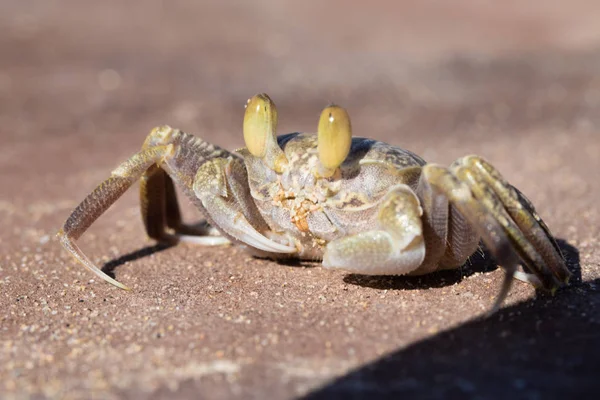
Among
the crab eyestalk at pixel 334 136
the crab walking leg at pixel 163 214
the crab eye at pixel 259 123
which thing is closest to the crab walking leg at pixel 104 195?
the crab walking leg at pixel 163 214

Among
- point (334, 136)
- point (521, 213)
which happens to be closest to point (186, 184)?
point (334, 136)

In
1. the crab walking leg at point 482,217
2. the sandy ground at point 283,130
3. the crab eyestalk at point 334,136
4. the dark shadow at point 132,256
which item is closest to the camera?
the sandy ground at point 283,130

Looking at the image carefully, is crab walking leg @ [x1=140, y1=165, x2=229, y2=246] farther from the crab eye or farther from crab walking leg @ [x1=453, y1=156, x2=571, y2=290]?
crab walking leg @ [x1=453, y1=156, x2=571, y2=290]

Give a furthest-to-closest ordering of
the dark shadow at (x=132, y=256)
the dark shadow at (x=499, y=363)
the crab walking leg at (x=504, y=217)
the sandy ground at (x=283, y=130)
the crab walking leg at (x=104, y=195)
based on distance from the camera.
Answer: the dark shadow at (x=132, y=256), the crab walking leg at (x=104, y=195), the crab walking leg at (x=504, y=217), the sandy ground at (x=283, y=130), the dark shadow at (x=499, y=363)

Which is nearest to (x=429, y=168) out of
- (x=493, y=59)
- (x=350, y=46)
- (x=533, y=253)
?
(x=533, y=253)

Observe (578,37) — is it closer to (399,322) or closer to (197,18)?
(197,18)

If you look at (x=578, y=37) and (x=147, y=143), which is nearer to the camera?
(x=147, y=143)

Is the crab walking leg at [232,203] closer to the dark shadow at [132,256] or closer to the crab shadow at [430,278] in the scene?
the crab shadow at [430,278]

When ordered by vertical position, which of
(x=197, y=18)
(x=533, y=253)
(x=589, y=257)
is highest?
(x=197, y=18)
